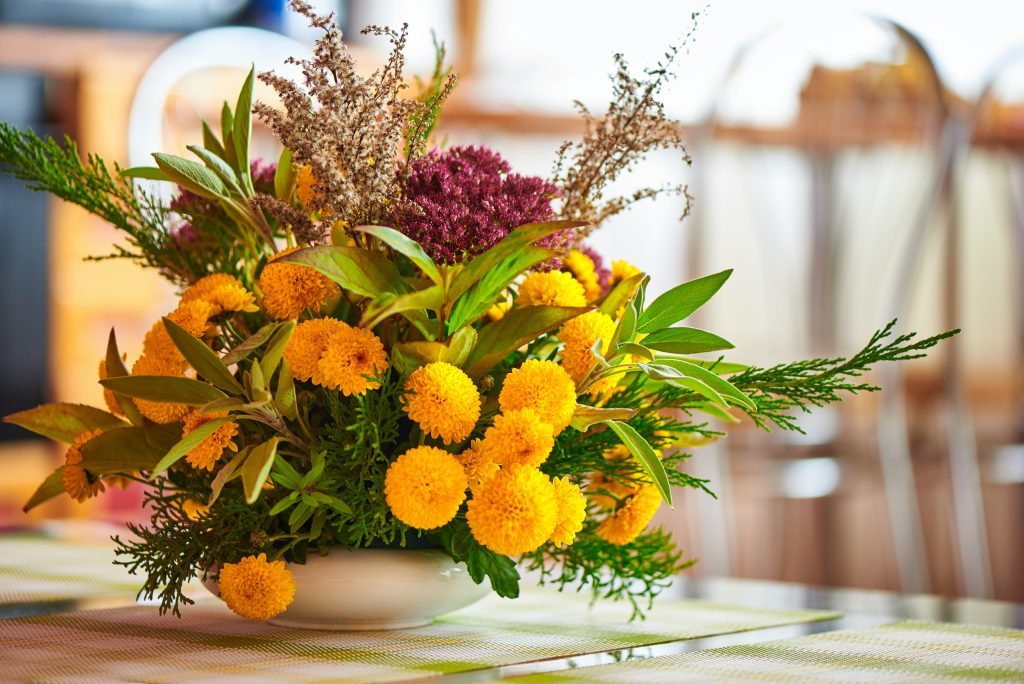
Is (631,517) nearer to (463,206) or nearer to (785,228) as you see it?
(463,206)

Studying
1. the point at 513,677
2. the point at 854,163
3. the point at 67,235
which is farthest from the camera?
the point at 67,235

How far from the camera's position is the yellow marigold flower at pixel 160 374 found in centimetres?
66

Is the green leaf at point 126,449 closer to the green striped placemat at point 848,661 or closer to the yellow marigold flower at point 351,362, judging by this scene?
the yellow marigold flower at point 351,362

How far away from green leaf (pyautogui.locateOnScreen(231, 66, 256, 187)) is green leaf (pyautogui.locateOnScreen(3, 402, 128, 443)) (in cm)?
17

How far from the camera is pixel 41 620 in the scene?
758 millimetres

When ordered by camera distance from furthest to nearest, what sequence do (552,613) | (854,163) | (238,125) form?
(854,163) → (552,613) → (238,125)

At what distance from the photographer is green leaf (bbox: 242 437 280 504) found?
566 millimetres

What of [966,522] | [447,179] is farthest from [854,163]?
[447,179]

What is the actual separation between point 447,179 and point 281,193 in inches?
5.7

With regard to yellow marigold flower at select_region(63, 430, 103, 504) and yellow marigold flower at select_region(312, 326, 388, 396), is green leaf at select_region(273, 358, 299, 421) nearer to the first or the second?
yellow marigold flower at select_region(312, 326, 388, 396)

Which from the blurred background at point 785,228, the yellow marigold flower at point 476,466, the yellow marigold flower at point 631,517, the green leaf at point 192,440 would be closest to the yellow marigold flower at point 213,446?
the green leaf at point 192,440

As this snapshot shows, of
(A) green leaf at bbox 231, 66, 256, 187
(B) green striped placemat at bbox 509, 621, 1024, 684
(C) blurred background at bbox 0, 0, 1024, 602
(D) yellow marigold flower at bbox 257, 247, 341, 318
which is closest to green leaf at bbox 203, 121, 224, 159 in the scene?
(A) green leaf at bbox 231, 66, 256, 187

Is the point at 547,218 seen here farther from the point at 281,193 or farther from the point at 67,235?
the point at 67,235

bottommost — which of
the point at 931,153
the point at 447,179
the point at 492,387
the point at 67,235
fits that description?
the point at 492,387
